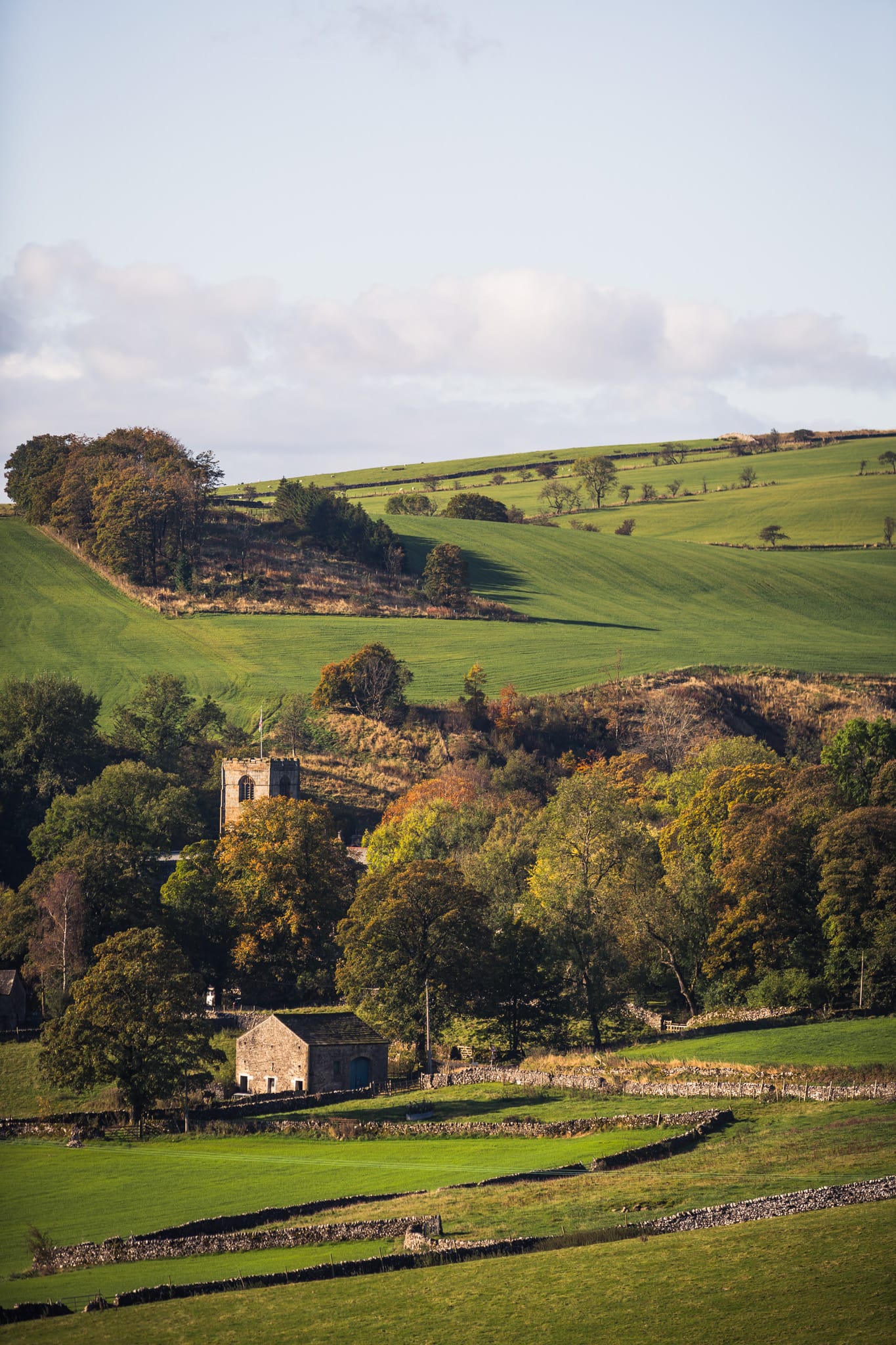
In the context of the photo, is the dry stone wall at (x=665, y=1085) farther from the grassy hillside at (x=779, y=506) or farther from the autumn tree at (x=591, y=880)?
the grassy hillside at (x=779, y=506)

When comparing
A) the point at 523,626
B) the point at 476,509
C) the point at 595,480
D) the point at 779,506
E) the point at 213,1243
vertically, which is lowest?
the point at 213,1243

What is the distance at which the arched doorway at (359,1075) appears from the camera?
5709 cm

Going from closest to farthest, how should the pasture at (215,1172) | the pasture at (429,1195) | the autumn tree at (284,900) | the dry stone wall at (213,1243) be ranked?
the pasture at (429,1195) → the dry stone wall at (213,1243) → the pasture at (215,1172) → the autumn tree at (284,900)

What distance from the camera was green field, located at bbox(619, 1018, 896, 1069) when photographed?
5038 cm

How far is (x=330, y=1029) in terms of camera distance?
58.0 meters

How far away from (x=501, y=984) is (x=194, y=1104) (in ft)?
46.7

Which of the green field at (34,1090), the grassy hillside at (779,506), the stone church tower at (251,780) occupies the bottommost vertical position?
the green field at (34,1090)

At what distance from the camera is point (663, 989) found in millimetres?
69250

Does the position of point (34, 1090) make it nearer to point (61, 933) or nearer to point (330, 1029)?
point (330, 1029)

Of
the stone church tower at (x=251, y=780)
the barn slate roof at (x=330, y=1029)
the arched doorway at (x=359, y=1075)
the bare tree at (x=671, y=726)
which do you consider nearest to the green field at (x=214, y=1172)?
the barn slate roof at (x=330, y=1029)

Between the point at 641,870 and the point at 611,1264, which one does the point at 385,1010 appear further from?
the point at 611,1264

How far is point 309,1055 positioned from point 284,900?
Answer: 1993cm

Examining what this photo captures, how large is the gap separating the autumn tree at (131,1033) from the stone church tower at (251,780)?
39.1 meters

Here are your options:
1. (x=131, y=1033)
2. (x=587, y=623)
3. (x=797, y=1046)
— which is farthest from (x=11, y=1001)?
(x=587, y=623)
